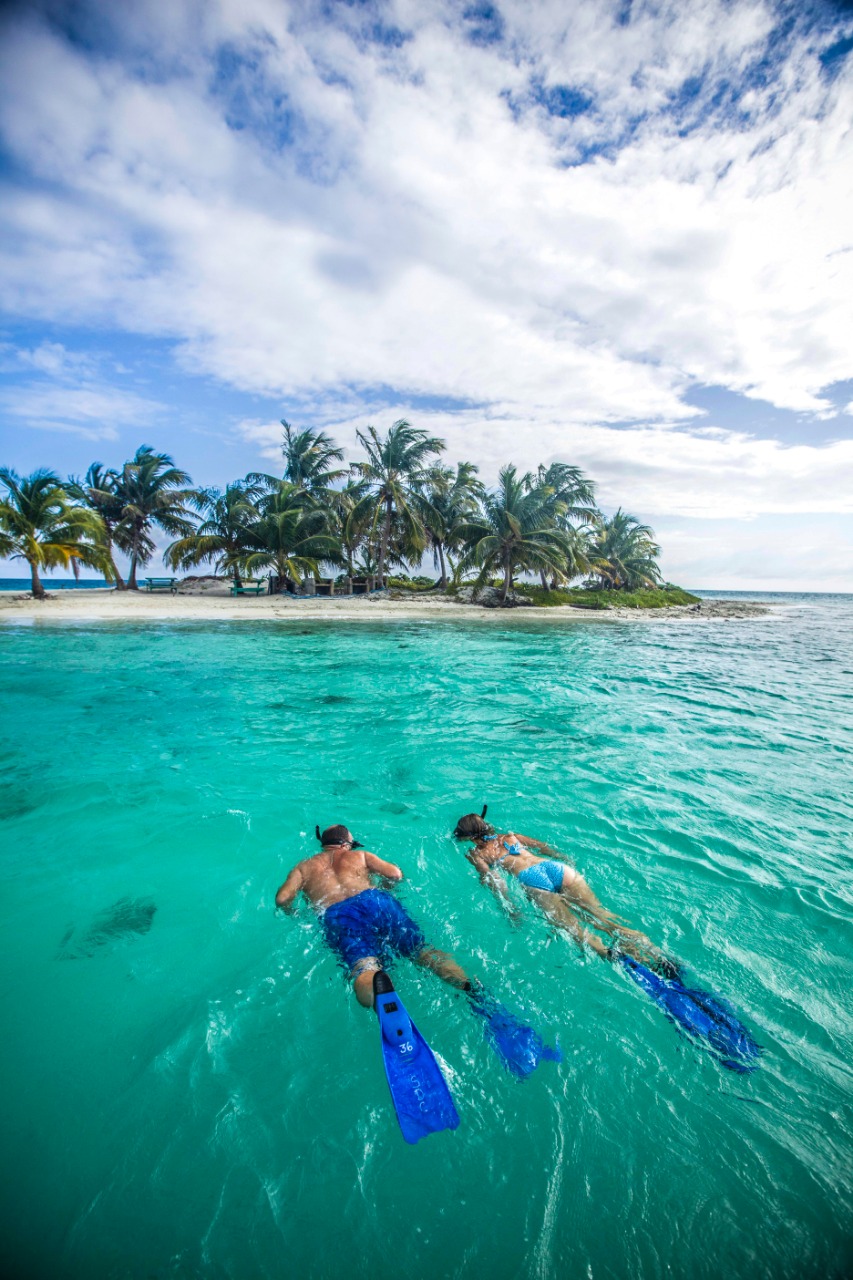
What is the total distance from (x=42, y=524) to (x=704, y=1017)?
32.4 metres

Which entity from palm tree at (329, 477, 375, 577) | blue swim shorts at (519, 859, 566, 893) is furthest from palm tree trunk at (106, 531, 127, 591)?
blue swim shorts at (519, 859, 566, 893)

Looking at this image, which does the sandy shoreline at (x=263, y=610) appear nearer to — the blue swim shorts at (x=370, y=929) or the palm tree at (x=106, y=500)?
the palm tree at (x=106, y=500)

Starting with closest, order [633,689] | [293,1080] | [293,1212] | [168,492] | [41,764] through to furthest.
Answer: [293,1212] < [293,1080] < [41,764] < [633,689] < [168,492]

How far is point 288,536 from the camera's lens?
109ft

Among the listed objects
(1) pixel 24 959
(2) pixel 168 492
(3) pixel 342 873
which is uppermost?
(2) pixel 168 492

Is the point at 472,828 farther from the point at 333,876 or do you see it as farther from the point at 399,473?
the point at 399,473

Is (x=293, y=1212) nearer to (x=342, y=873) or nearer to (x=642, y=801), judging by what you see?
(x=342, y=873)

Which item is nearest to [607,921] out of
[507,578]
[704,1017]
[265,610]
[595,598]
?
[704,1017]

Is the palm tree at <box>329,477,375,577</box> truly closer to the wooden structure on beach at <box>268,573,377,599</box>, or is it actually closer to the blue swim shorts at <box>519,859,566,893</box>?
the wooden structure on beach at <box>268,573,377,599</box>

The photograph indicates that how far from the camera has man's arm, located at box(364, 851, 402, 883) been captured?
4.45 meters

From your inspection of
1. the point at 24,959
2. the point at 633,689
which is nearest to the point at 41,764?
the point at 24,959

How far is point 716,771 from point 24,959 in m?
8.07

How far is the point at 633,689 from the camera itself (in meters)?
12.6

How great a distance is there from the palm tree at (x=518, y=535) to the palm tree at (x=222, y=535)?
16.2 metres
